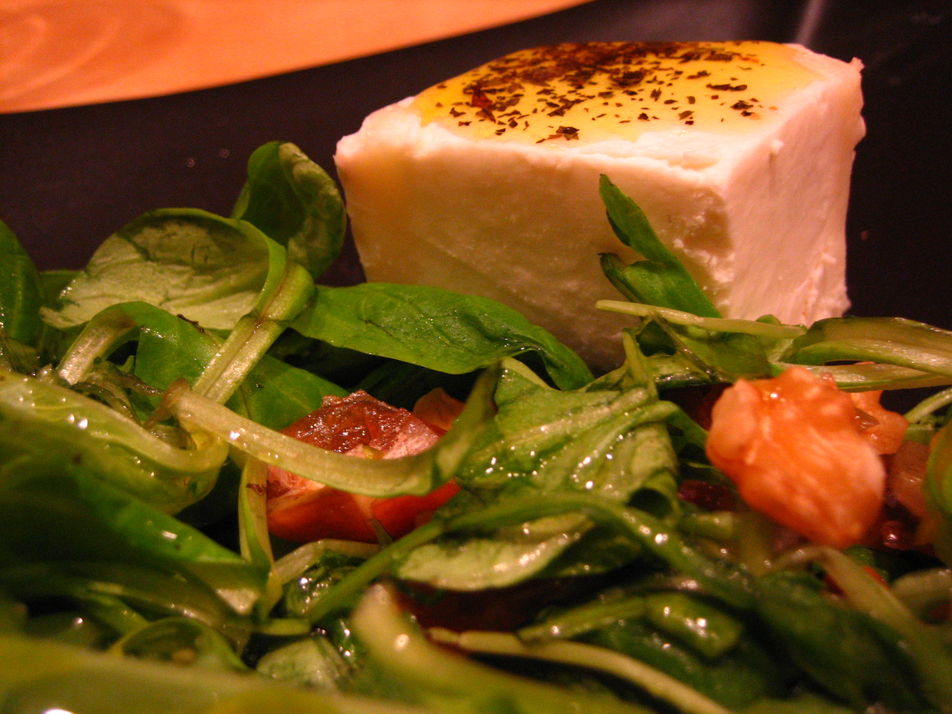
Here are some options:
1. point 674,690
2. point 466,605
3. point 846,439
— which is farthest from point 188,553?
point 846,439

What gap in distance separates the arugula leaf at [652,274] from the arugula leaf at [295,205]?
661 millimetres

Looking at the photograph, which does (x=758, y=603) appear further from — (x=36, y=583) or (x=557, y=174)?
(x=36, y=583)

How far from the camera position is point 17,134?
2.65 metres

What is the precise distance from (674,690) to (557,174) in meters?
0.93

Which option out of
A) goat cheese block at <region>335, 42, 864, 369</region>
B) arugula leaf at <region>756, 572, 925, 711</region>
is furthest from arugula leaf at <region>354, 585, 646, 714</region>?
goat cheese block at <region>335, 42, 864, 369</region>

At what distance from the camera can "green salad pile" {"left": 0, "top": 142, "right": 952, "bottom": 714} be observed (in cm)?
99

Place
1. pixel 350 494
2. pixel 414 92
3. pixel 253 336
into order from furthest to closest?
pixel 414 92, pixel 253 336, pixel 350 494

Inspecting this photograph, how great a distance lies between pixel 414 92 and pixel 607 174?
5.00 feet

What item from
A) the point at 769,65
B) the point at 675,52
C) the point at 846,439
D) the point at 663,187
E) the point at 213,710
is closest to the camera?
the point at 213,710

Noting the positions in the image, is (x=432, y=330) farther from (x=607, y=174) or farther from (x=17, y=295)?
(x=17, y=295)

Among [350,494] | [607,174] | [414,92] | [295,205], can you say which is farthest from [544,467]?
[414,92]

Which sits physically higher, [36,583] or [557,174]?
[557,174]

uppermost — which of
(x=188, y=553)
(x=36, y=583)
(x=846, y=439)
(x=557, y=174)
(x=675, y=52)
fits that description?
(x=675, y=52)

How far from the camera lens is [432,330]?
1566 millimetres
